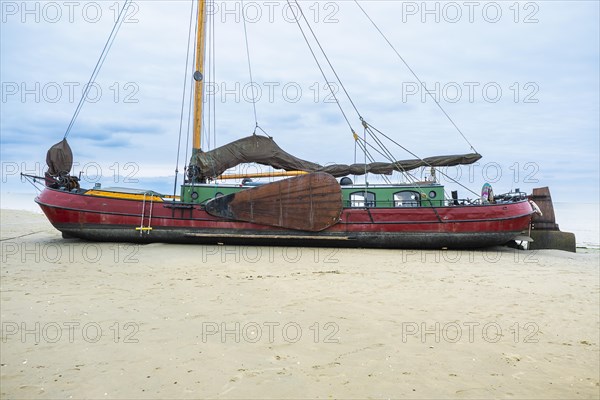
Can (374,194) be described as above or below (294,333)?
above

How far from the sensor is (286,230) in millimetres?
13656

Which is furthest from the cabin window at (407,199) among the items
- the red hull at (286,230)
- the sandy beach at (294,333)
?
the sandy beach at (294,333)

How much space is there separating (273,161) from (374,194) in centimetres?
374

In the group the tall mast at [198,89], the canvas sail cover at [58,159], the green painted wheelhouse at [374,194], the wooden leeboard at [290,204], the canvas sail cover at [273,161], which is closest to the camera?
the wooden leeboard at [290,204]

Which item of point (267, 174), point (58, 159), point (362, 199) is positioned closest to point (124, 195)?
point (58, 159)

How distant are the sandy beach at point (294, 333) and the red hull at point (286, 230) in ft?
16.3

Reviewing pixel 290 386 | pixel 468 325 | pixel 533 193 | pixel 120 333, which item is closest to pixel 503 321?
pixel 468 325

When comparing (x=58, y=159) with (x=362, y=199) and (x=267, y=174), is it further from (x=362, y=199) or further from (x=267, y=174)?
(x=362, y=199)

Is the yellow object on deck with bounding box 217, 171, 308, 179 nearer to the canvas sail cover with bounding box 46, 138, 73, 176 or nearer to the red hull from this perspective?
the red hull

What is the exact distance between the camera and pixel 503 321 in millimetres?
5086

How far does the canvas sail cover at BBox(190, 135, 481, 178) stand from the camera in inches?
565

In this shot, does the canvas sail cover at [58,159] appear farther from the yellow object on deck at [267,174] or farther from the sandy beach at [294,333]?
the sandy beach at [294,333]

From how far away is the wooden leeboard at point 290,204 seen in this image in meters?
13.3

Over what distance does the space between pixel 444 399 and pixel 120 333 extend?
3.24 metres
